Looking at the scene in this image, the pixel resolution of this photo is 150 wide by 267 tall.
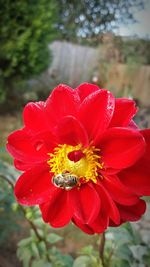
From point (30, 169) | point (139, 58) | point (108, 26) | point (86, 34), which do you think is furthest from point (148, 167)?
point (139, 58)

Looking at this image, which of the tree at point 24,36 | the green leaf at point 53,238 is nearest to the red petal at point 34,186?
the green leaf at point 53,238

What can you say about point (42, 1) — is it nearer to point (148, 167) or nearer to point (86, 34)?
point (86, 34)

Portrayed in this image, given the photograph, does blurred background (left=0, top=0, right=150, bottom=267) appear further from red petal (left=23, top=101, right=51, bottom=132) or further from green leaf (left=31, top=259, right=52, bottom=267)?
red petal (left=23, top=101, right=51, bottom=132)

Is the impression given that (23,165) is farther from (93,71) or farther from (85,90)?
(93,71)

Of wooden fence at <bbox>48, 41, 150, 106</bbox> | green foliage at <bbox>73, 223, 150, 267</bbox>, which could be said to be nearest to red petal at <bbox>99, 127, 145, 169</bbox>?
green foliage at <bbox>73, 223, 150, 267</bbox>

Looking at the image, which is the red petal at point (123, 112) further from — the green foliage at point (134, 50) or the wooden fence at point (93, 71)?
the wooden fence at point (93, 71)
